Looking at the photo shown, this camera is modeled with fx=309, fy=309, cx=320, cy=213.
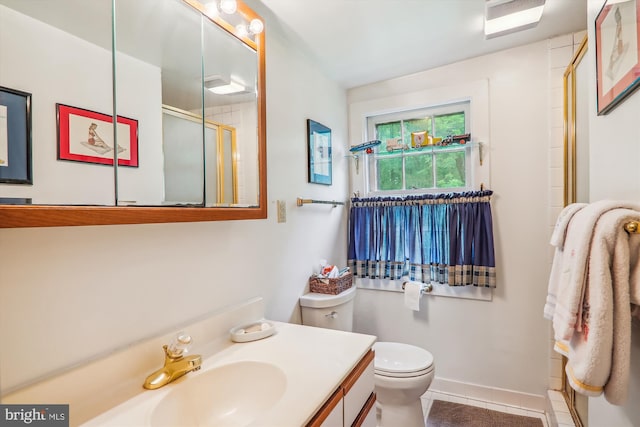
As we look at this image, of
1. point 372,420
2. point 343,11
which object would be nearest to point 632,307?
point 372,420

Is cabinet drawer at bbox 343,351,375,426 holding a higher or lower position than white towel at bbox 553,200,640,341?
lower

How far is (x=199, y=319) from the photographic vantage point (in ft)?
3.77

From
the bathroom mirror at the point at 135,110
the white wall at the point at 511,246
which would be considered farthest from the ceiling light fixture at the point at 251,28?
the white wall at the point at 511,246

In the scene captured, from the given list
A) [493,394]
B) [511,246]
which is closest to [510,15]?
[511,246]

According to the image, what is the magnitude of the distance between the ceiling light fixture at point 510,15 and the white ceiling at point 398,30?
0.07m

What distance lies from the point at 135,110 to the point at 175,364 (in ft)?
2.48

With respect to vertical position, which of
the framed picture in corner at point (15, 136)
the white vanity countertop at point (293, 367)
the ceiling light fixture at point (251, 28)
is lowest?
the white vanity countertop at point (293, 367)

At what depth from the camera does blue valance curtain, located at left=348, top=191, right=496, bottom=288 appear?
1.95m

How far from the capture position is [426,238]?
212 centimetres

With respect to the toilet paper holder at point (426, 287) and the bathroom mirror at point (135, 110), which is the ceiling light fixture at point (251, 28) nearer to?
the bathroom mirror at point (135, 110)

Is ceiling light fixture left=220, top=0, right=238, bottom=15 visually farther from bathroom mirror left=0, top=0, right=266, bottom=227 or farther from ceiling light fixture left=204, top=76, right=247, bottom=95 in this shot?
ceiling light fixture left=204, top=76, right=247, bottom=95

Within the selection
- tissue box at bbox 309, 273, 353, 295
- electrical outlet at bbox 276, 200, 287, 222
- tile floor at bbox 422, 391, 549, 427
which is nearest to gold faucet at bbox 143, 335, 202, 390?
electrical outlet at bbox 276, 200, 287, 222

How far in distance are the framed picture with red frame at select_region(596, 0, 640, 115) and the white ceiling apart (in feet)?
2.39

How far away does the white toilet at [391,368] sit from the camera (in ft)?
5.12
